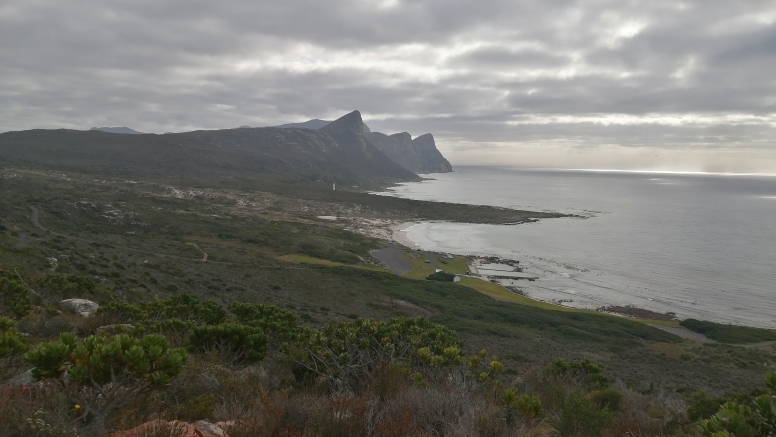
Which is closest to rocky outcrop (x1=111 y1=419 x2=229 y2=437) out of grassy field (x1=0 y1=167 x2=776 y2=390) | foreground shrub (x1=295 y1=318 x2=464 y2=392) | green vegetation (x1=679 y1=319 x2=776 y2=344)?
foreground shrub (x1=295 y1=318 x2=464 y2=392)

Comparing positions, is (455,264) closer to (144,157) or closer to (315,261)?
(315,261)

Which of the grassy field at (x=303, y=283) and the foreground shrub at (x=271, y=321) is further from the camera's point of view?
the grassy field at (x=303, y=283)

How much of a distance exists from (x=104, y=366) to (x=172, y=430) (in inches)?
41.0

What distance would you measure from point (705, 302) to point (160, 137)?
174m

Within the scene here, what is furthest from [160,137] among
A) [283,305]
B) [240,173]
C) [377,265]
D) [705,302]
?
[705,302]

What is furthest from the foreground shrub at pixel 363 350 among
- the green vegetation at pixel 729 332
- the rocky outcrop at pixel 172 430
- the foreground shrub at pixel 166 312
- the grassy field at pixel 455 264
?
the grassy field at pixel 455 264

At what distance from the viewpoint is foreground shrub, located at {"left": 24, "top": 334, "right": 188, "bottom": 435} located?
4.26 meters

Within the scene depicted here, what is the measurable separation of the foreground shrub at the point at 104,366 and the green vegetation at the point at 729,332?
124ft

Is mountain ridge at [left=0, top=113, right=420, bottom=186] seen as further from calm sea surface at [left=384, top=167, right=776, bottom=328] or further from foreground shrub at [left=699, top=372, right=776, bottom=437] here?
foreground shrub at [left=699, top=372, right=776, bottom=437]

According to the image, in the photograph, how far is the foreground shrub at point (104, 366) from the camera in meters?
4.26

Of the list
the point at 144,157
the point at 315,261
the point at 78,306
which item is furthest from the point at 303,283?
the point at 144,157

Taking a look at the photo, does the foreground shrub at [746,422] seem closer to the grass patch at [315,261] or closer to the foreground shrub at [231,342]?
the foreground shrub at [231,342]

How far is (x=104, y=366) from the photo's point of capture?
437 centimetres

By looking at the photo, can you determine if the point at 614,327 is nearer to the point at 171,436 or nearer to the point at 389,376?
the point at 389,376
